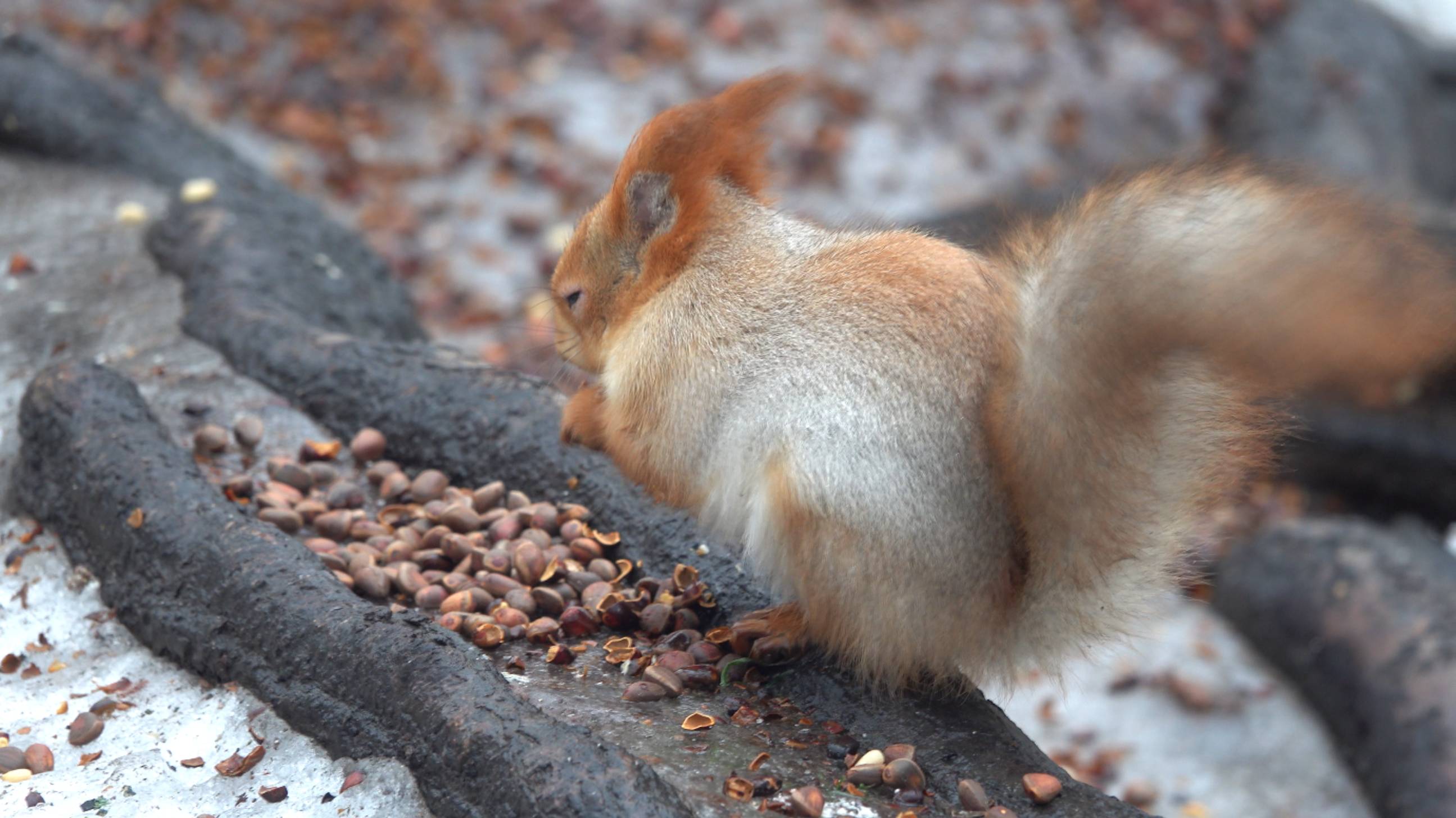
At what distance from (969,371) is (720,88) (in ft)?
18.7

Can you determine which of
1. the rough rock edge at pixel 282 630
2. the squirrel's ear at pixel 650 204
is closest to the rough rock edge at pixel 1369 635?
the squirrel's ear at pixel 650 204

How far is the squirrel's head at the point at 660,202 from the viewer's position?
2490 millimetres

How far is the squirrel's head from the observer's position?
8.17ft

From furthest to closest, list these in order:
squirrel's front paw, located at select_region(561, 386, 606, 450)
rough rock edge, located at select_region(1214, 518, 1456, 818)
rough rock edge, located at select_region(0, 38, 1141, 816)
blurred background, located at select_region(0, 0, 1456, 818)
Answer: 1. blurred background, located at select_region(0, 0, 1456, 818)
2. rough rock edge, located at select_region(1214, 518, 1456, 818)
3. squirrel's front paw, located at select_region(561, 386, 606, 450)
4. rough rock edge, located at select_region(0, 38, 1141, 816)

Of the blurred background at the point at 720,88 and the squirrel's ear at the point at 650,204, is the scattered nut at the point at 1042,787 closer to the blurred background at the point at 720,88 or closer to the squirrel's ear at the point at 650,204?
the squirrel's ear at the point at 650,204

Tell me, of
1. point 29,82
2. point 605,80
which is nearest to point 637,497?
point 29,82

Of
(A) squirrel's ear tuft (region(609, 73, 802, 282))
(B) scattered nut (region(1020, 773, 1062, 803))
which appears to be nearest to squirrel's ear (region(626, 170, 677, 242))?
(A) squirrel's ear tuft (region(609, 73, 802, 282))

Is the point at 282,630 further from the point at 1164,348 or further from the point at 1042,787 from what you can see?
the point at 1164,348

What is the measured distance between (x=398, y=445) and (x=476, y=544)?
60 centimetres

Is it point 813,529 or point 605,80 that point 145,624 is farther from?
point 605,80

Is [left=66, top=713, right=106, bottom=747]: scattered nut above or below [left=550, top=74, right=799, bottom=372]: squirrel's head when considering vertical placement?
below

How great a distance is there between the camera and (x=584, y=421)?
267 cm

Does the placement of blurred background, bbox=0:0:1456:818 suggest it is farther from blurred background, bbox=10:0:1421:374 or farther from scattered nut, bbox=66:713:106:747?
scattered nut, bbox=66:713:106:747

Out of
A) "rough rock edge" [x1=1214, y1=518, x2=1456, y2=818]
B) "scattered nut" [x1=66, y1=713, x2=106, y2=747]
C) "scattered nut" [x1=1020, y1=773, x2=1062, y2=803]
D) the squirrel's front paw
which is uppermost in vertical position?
the squirrel's front paw
